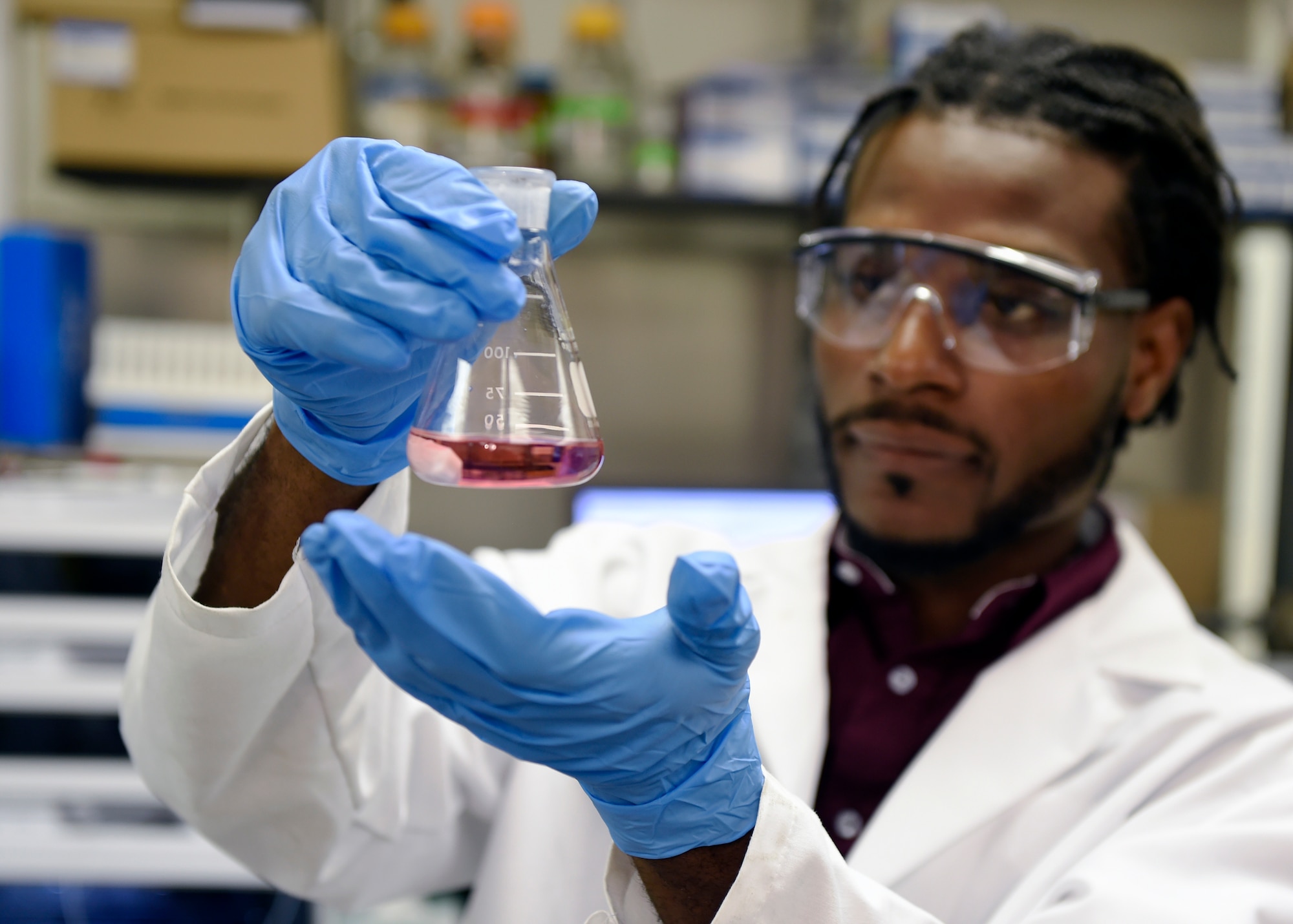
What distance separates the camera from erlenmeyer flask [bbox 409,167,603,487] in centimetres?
64

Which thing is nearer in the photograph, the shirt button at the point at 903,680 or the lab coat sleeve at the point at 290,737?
the lab coat sleeve at the point at 290,737

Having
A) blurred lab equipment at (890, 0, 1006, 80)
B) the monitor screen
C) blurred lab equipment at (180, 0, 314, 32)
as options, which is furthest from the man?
blurred lab equipment at (180, 0, 314, 32)

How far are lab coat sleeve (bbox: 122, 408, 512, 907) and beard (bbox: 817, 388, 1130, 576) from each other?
1.61ft

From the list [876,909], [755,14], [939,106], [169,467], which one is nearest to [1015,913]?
[876,909]

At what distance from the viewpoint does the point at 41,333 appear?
5.74 feet

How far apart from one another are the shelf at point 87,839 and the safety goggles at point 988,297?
1.27 m

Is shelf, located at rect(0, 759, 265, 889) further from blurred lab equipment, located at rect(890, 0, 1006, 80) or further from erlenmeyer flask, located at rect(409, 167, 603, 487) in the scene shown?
blurred lab equipment, located at rect(890, 0, 1006, 80)

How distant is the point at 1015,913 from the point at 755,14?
78.2 inches

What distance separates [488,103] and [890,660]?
1294 mm

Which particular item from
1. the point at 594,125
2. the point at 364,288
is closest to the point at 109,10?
the point at 594,125

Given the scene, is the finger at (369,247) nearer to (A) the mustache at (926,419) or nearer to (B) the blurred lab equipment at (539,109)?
(A) the mustache at (926,419)

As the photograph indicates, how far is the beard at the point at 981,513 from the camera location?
42.1 inches

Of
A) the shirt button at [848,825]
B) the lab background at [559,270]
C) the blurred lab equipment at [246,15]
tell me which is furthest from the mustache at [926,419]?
the blurred lab equipment at [246,15]

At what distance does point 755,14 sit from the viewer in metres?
2.28
